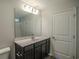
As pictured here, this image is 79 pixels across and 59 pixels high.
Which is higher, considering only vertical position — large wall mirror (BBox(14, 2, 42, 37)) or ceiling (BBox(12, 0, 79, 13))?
ceiling (BBox(12, 0, 79, 13))

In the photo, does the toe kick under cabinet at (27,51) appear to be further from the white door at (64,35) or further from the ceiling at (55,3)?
the ceiling at (55,3)

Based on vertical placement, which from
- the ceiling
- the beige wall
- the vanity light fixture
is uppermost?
the ceiling

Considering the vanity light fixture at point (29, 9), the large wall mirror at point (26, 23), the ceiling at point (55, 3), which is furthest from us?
the vanity light fixture at point (29, 9)

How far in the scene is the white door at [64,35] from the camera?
232 centimetres

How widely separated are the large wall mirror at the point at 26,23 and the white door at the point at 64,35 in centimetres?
83

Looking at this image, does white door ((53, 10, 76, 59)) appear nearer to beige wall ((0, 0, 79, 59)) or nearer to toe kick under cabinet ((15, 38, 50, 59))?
toe kick under cabinet ((15, 38, 50, 59))

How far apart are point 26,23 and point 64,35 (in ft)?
5.21

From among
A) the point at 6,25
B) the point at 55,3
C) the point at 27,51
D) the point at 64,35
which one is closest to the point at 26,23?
the point at 6,25

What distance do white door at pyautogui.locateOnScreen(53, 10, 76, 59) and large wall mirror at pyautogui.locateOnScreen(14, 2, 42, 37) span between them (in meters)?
0.83

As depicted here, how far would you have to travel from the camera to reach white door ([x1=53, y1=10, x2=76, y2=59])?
7.62 ft

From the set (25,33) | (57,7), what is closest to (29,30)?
(25,33)

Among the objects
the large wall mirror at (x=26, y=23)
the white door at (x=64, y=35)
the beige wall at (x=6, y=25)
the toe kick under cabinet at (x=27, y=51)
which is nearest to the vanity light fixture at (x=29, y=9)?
the large wall mirror at (x=26, y=23)

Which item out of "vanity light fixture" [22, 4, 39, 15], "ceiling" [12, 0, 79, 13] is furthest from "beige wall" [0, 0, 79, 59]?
"vanity light fixture" [22, 4, 39, 15]

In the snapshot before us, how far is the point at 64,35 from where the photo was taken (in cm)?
250
